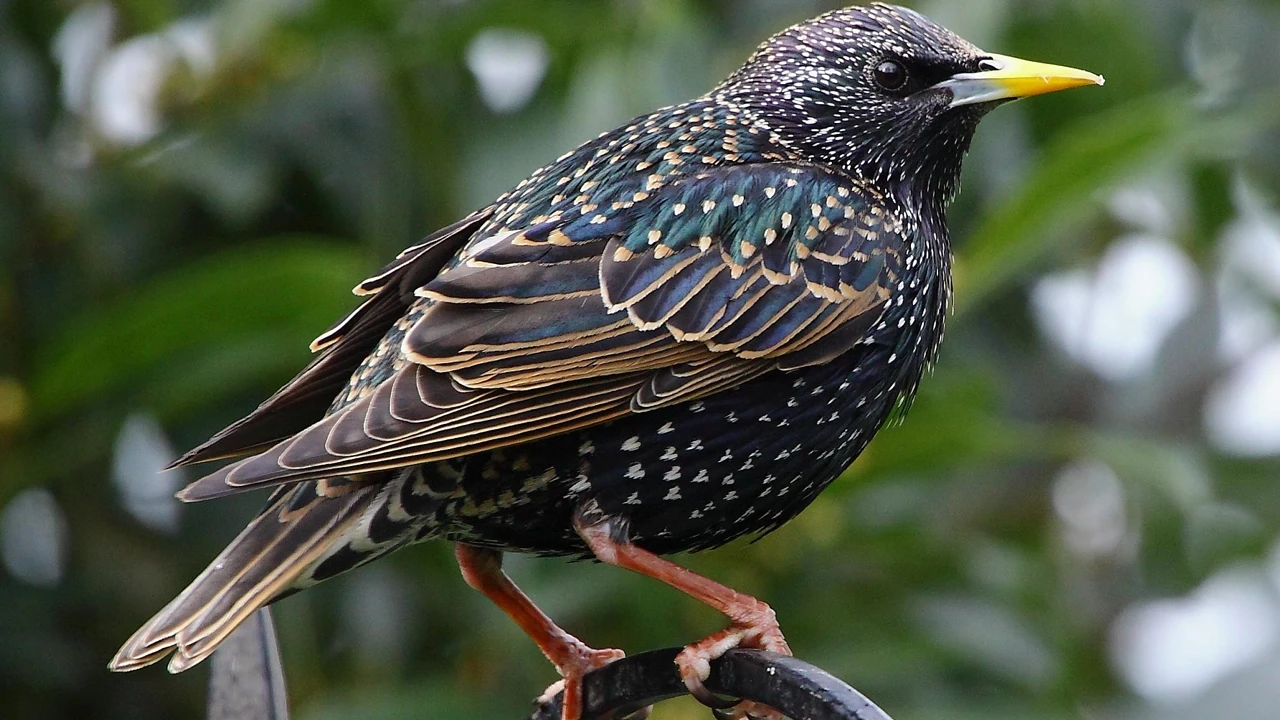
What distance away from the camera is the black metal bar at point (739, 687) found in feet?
8.51

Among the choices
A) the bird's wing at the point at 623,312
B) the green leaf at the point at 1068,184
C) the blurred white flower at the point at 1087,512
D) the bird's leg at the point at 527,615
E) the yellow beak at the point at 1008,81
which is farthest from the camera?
the blurred white flower at the point at 1087,512

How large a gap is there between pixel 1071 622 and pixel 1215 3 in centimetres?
176

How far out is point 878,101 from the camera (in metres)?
3.47

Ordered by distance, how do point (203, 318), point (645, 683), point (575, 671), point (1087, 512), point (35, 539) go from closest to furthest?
point (645, 683) → point (575, 671) → point (203, 318) → point (35, 539) → point (1087, 512)

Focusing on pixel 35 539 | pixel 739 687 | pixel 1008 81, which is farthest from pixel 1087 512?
pixel 35 539

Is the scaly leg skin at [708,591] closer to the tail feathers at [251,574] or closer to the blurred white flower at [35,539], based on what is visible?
the tail feathers at [251,574]

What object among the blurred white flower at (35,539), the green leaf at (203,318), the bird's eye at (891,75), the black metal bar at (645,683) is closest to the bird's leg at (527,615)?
the black metal bar at (645,683)

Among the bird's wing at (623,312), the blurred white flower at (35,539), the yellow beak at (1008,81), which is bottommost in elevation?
the bird's wing at (623,312)

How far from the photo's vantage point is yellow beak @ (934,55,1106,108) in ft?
10.5

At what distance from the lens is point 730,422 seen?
3.09m

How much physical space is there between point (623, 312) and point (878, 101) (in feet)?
2.33

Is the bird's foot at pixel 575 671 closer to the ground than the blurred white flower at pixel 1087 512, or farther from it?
closer to the ground

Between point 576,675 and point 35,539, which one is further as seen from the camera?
point 35,539

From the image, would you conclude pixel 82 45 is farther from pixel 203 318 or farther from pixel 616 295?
pixel 616 295
